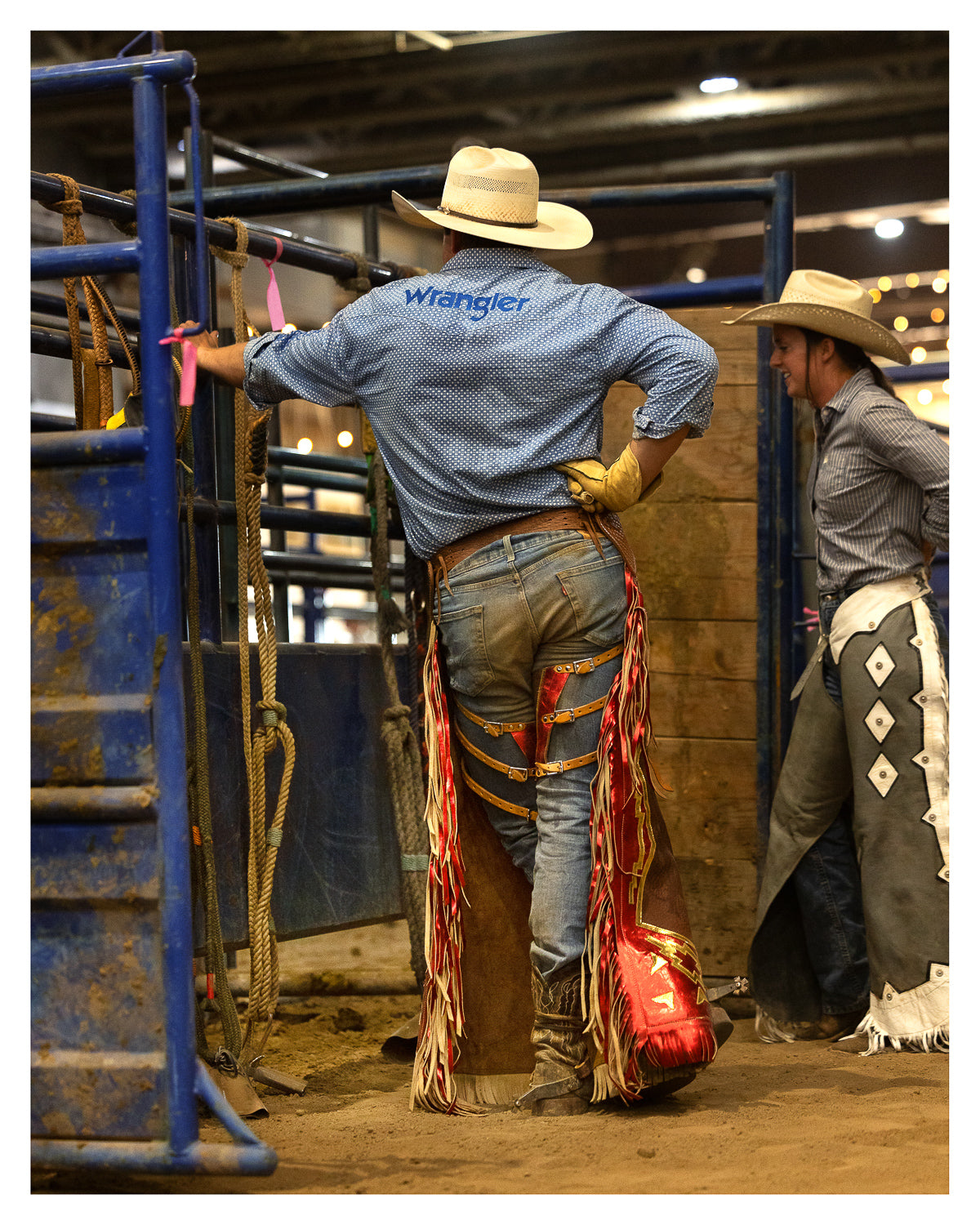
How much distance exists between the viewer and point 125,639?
195cm

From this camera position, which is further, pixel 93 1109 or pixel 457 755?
pixel 457 755

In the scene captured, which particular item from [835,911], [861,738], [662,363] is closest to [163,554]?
[662,363]

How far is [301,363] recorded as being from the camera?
2.45m

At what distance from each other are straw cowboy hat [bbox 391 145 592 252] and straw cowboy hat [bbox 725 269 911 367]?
0.78 m

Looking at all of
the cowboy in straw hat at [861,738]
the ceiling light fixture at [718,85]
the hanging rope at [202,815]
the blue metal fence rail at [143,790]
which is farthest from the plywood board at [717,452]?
the ceiling light fixture at [718,85]

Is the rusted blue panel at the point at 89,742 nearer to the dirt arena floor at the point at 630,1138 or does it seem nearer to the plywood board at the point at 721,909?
the dirt arena floor at the point at 630,1138

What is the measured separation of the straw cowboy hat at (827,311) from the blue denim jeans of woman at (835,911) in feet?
2.06

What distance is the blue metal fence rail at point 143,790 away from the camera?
6.21 feet

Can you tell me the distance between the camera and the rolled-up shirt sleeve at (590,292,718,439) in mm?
2410

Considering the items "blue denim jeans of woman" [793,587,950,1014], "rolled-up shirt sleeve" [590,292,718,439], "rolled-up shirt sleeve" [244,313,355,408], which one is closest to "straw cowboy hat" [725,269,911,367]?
"blue denim jeans of woman" [793,587,950,1014]

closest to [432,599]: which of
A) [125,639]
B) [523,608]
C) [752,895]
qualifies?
[523,608]

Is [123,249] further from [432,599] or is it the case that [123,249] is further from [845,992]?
[845,992]

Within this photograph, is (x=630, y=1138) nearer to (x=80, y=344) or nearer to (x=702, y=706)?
(x=702, y=706)
